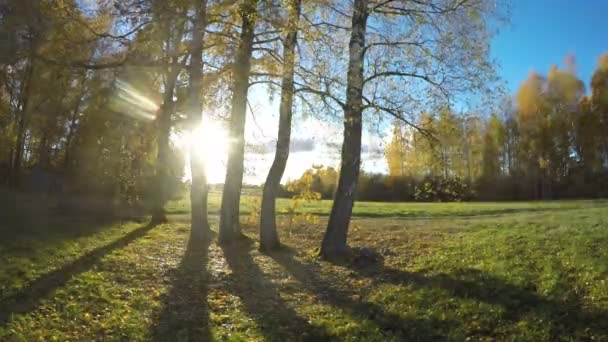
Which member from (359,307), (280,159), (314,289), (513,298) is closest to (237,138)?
(280,159)

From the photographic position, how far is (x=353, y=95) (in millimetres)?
10812

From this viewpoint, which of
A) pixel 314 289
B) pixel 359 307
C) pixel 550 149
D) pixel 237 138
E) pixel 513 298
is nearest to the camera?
pixel 513 298

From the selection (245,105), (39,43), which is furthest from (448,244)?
(39,43)

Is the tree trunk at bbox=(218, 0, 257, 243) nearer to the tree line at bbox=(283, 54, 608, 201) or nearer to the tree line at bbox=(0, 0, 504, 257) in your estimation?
the tree line at bbox=(0, 0, 504, 257)

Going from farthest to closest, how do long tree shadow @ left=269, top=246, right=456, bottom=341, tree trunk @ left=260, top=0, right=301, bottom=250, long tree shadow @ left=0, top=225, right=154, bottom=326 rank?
1. tree trunk @ left=260, top=0, right=301, bottom=250
2. long tree shadow @ left=0, top=225, right=154, bottom=326
3. long tree shadow @ left=269, top=246, right=456, bottom=341

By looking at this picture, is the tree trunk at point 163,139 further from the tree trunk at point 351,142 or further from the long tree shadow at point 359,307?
the tree trunk at point 351,142

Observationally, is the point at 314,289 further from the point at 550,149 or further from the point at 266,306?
the point at 550,149

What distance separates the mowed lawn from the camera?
652cm

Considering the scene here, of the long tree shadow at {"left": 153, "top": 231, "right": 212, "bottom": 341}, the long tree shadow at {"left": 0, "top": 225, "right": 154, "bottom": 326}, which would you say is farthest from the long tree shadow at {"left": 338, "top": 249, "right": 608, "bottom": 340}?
the long tree shadow at {"left": 0, "top": 225, "right": 154, "bottom": 326}

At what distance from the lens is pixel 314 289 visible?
9.23 metres

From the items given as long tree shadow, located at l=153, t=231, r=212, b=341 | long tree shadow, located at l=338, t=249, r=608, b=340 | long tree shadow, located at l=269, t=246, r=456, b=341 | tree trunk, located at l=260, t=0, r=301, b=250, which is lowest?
long tree shadow, located at l=153, t=231, r=212, b=341

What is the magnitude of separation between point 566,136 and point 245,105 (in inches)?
1640

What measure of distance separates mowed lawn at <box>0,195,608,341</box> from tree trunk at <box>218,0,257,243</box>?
102cm

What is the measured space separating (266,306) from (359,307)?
4.92ft
